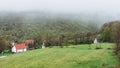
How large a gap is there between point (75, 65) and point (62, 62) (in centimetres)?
449

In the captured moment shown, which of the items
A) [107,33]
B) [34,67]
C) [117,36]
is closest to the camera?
[34,67]

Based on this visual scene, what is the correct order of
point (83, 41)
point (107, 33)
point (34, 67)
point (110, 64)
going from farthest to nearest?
point (83, 41)
point (107, 33)
point (34, 67)
point (110, 64)

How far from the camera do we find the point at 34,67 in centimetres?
5644

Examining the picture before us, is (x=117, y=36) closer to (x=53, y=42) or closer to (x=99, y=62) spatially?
(x=99, y=62)

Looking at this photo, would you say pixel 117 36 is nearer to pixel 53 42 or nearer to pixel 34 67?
pixel 34 67

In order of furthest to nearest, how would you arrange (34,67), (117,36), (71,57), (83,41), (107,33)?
(83,41)
(107,33)
(117,36)
(71,57)
(34,67)

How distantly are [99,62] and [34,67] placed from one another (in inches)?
541

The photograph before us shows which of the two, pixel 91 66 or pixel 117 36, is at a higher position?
pixel 117 36

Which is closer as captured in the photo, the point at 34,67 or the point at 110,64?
the point at 110,64

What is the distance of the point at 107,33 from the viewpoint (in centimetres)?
12825

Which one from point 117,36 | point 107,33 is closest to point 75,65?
point 117,36

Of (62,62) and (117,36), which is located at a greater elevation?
(117,36)

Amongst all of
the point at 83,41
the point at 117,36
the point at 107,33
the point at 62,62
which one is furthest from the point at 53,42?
the point at 62,62

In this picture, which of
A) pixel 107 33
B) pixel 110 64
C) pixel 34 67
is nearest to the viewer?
pixel 110 64
